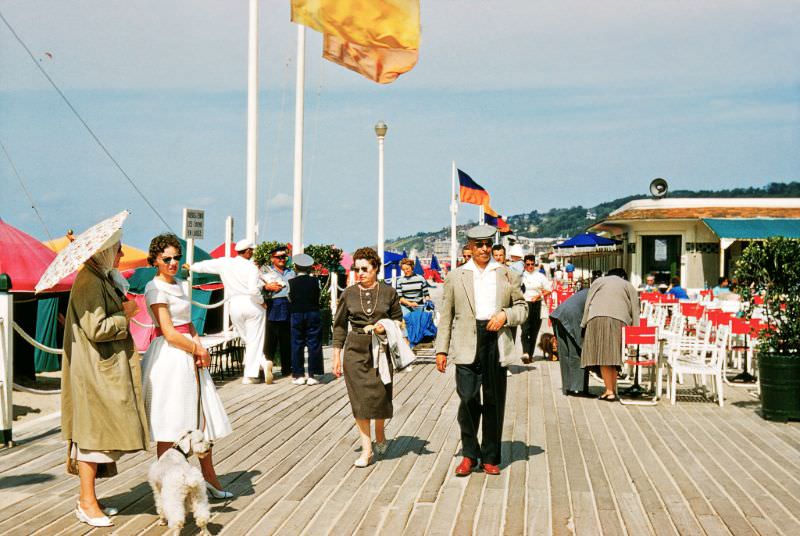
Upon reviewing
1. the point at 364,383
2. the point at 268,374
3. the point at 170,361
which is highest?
the point at 170,361

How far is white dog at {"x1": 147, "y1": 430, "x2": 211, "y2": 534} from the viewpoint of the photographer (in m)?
4.95

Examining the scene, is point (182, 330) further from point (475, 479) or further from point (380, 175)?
point (380, 175)

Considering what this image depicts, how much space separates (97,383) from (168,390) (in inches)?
17.8

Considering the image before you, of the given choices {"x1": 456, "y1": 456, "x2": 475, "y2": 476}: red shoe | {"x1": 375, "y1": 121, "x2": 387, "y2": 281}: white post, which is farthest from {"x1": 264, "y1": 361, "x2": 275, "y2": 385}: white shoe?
{"x1": 375, "y1": 121, "x2": 387, "y2": 281}: white post

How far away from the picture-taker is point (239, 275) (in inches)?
486

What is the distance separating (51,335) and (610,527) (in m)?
13.5

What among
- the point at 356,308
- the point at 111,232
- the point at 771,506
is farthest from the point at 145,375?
the point at 771,506

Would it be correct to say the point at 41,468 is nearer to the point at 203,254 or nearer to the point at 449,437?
the point at 449,437

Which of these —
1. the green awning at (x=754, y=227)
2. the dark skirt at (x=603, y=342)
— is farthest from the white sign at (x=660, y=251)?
the dark skirt at (x=603, y=342)

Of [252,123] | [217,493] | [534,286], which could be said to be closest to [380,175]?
[252,123]

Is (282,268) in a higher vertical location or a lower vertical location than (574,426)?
higher

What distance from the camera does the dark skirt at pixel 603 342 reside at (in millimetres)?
10539

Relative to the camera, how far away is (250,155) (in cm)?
1498

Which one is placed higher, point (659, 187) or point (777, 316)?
point (659, 187)
